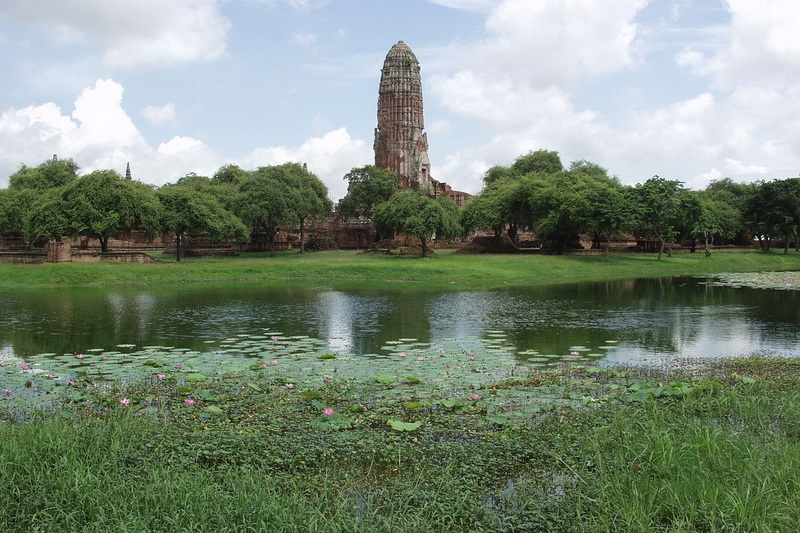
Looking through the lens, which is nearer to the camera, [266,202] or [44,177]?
[266,202]

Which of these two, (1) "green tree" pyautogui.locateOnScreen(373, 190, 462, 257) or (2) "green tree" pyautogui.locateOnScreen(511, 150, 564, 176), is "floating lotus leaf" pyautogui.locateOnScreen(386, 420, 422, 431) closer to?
(1) "green tree" pyautogui.locateOnScreen(373, 190, 462, 257)

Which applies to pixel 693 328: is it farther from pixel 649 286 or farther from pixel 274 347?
pixel 649 286

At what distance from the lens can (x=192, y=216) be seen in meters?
45.9

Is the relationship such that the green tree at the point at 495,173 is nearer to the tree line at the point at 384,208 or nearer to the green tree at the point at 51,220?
the tree line at the point at 384,208

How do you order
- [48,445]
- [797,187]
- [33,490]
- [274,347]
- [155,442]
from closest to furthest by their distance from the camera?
[33,490] → [48,445] → [155,442] → [274,347] → [797,187]

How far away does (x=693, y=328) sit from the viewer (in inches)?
799

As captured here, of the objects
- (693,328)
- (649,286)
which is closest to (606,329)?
(693,328)

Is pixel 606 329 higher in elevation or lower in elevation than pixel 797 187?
lower

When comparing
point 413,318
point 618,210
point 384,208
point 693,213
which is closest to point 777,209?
point 693,213

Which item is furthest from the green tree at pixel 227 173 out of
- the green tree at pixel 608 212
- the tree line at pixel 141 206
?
the green tree at pixel 608 212

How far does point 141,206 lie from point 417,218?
1869 centimetres

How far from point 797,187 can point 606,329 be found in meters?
52.6

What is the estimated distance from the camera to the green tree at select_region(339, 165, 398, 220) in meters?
69.4

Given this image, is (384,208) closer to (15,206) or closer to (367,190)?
(367,190)
